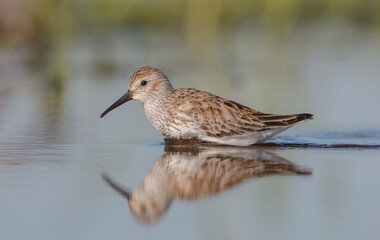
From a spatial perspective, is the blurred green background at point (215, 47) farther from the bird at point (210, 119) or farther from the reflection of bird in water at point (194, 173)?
the reflection of bird in water at point (194, 173)

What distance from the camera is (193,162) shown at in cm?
923

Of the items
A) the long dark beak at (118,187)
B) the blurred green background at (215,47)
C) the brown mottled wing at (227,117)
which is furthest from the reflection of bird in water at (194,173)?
the blurred green background at (215,47)

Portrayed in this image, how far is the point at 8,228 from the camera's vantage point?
6555 millimetres

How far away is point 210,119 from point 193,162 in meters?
1.71

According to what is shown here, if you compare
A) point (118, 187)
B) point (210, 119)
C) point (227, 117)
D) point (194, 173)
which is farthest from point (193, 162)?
point (227, 117)

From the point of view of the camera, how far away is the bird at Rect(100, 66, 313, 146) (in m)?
10.8

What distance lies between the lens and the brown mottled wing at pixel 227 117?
10.8 m

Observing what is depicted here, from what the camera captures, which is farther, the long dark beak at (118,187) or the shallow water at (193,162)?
the long dark beak at (118,187)

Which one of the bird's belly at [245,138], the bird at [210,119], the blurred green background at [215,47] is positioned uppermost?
the blurred green background at [215,47]

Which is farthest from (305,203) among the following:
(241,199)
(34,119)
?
(34,119)

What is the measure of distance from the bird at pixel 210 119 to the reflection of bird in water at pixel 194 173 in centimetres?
42

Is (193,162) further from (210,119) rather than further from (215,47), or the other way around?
(215,47)

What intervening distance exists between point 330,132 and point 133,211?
16.3 feet

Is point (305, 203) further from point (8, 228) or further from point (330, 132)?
point (330, 132)
